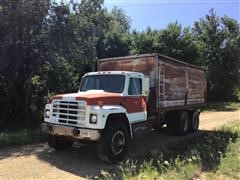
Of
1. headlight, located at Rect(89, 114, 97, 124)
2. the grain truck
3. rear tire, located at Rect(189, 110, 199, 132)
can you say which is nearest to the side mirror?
the grain truck

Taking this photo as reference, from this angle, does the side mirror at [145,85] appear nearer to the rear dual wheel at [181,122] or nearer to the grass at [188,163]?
the grass at [188,163]

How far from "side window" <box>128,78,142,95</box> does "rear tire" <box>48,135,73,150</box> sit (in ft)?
7.78

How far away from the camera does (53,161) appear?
914 cm

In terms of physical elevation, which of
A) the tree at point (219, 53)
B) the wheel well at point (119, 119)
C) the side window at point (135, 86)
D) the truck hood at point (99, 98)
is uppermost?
the tree at point (219, 53)

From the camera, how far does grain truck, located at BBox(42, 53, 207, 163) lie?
8703mm

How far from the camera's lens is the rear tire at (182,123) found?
1347 cm

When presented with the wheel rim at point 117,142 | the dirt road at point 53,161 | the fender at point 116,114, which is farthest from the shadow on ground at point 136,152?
the fender at point 116,114

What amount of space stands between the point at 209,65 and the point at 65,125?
27.6 meters

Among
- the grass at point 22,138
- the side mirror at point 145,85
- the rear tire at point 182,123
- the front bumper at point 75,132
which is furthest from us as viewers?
the rear tire at point 182,123

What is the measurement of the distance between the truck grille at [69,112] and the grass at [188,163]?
156 centimetres

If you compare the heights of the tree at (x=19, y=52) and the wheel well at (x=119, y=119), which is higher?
the tree at (x=19, y=52)

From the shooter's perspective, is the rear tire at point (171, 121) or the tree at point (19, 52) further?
the tree at point (19, 52)

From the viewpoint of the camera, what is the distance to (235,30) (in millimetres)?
36250

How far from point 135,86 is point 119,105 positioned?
112 centimetres
